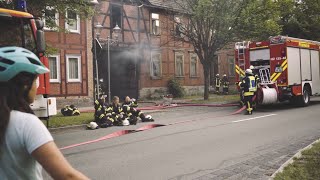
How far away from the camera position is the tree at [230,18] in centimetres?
2170

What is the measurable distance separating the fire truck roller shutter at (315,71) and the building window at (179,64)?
1338 centimetres

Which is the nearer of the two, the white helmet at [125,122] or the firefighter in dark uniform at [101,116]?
the firefighter in dark uniform at [101,116]

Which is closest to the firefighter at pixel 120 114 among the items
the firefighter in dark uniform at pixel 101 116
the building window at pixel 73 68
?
the firefighter in dark uniform at pixel 101 116

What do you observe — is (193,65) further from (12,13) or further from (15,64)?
(15,64)

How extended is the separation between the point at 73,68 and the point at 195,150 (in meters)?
16.5

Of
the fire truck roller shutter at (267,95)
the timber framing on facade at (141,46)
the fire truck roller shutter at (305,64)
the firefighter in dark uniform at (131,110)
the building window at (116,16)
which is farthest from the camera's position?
the building window at (116,16)

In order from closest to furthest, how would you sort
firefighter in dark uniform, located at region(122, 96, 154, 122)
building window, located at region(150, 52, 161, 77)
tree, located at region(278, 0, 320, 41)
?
firefighter in dark uniform, located at region(122, 96, 154, 122) → building window, located at region(150, 52, 161, 77) → tree, located at region(278, 0, 320, 41)

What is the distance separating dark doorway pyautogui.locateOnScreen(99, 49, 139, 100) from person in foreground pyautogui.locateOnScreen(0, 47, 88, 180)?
949 inches

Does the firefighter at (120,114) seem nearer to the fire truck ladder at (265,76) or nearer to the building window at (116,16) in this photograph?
the fire truck ladder at (265,76)

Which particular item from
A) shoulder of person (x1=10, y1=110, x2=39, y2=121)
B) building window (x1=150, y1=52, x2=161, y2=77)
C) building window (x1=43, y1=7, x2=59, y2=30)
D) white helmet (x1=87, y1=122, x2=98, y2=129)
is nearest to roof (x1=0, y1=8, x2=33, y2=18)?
building window (x1=43, y1=7, x2=59, y2=30)

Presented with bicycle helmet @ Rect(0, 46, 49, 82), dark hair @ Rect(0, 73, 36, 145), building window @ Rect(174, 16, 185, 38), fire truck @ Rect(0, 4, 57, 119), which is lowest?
dark hair @ Rect(0, 73, 36, 145)

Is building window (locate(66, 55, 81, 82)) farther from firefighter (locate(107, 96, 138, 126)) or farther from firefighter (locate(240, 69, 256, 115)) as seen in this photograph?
firefighter (locate(240, 69, 256, 115))

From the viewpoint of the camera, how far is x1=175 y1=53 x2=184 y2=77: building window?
31558mm

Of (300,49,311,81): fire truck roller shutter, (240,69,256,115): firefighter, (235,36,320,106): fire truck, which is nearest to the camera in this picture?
(240,69,256,115): firefighter
